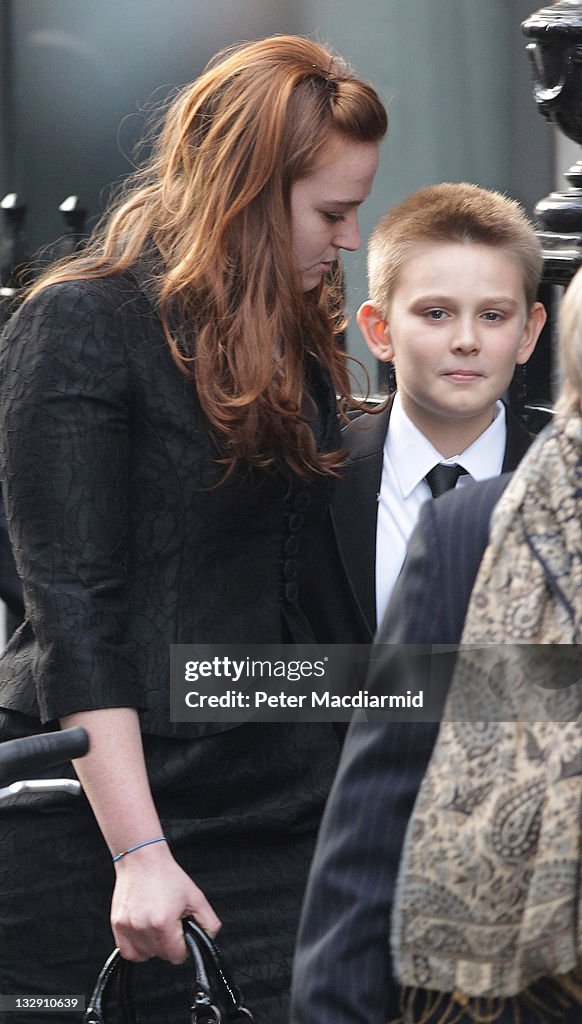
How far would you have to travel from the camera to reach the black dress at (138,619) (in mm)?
2463

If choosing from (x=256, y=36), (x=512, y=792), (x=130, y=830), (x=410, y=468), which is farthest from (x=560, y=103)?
(x=256, y=36)

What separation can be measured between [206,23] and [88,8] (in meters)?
0.62

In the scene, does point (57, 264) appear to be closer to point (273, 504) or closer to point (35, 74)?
point (273, 504)

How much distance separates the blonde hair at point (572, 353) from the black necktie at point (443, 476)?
1235mm

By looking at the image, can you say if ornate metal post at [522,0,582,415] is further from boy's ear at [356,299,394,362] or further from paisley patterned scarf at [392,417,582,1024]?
paisley patterned scarf at [392,417,582,1024]

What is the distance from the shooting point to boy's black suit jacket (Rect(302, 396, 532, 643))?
2881mm

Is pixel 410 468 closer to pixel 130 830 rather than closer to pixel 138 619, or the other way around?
pixel 138 619

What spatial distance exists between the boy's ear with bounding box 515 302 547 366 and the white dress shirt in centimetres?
12

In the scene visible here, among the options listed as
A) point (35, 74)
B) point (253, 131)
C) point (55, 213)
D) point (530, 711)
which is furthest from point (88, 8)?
point (530, 711)

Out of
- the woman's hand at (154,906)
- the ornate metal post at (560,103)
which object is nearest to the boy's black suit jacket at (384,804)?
the woman's hand at (154,906)

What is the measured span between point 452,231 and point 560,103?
336 millimetres

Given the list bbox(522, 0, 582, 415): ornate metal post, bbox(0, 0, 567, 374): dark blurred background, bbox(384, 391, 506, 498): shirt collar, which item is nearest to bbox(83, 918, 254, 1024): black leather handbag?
bbox(384, 391, 506, 498): shirt collar

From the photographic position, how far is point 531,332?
10.2ft

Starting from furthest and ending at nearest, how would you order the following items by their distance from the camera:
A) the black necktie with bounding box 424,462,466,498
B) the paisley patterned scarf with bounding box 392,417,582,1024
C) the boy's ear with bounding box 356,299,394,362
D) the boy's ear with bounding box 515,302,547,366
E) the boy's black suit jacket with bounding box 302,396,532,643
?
the boy's ear with bounding box 356,299,394,362 → the boy's ear with bounding box 515,302,547,366 → the black necktie with bounding box 424,462,466,498 → the boy's black suit jacket with bounding box 302,396,532,643 → the paisley patterned scarf with bounding box 392,417,582,1024
